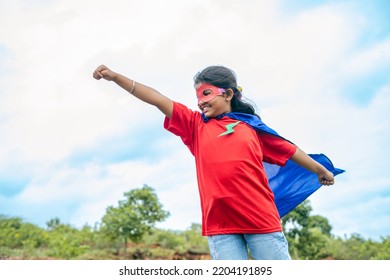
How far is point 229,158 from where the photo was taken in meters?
3.02

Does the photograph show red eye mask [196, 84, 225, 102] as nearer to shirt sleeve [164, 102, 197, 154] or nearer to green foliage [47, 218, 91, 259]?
Result: shirt sleeve [164, 102, 197, 154]

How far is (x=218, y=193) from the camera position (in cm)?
298

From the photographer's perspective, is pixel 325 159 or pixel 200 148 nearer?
pixel 200 148

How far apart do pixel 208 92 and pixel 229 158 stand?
55cm

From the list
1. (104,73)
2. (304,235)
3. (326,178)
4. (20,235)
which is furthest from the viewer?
(20,235)

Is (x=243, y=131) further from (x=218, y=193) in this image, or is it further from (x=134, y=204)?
(x=134, y=204)

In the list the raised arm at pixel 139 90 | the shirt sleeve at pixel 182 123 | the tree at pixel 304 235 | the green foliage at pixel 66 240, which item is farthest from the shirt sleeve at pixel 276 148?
the green foliage at pixel 66 240

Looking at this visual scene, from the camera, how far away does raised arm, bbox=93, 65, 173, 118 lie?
123 inches

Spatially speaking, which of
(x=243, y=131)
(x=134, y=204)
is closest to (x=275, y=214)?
(x=243, y=131)

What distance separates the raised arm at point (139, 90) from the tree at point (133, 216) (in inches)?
224

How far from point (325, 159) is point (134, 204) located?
566cm

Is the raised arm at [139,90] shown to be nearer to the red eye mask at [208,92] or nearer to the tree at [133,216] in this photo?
the red eye mask at [208,92]

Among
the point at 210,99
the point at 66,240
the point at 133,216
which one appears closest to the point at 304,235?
the point at 133,216

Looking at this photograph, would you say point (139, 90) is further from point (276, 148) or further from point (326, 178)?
point (326, 178)
